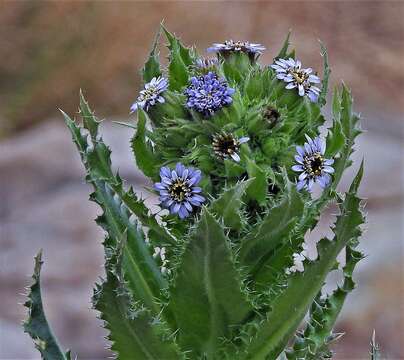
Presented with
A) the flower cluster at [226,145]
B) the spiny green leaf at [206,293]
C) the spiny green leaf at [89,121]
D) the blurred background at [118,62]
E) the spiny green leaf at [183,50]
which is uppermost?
the blurred background at [118,62]

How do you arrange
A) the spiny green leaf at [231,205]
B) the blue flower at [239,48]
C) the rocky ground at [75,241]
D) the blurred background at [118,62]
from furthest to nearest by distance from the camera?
the blurred background at [118,62] → the rocky ground at [75,241] → the blue flower at [239,48] → the spiny green leaf at [231,205]

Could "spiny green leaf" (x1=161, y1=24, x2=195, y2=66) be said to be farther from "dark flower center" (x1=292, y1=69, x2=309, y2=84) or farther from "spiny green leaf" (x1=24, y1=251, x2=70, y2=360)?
"spiny green leaf" (x1=24, y1=251, x2=70, y2=360)

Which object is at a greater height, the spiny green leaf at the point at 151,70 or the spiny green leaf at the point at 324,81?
the spiny green leaf at the point at 151,70

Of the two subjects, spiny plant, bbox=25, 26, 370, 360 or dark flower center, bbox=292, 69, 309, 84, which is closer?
spiny plant, bbox=25, 26, 370, 360

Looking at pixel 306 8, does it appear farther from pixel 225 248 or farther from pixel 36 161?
pixel 225 248

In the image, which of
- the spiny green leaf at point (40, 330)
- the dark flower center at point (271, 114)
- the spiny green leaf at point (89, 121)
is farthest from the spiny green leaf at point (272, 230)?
the spiny green leaf at point (40, 330)

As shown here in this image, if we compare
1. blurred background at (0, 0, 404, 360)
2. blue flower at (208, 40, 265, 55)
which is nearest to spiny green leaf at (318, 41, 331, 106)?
blue flower at (208, 40, 265, 55)

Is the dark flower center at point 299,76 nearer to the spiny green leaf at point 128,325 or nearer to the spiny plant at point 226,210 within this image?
the spiny plant at point 226,210
